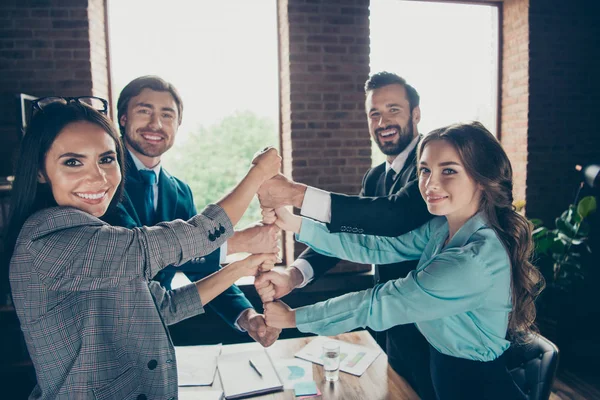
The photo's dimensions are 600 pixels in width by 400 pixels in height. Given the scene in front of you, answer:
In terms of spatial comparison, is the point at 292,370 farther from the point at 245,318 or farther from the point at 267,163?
the point at 267,163

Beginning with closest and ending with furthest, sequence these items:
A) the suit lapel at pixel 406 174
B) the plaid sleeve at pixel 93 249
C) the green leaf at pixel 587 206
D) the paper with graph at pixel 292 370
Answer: the plaid sleeve at pixel 93 249 < the paper with graph at pixel 292 370 < the suit lapel at pixel 406 174 < the green leaf at pixel 587 206

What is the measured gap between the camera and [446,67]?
4.34 meters

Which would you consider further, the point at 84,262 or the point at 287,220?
the point at 287,220

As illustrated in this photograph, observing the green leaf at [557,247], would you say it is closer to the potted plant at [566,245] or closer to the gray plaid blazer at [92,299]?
the potted plant at [566,245]

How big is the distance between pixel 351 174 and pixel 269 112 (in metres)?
0.91

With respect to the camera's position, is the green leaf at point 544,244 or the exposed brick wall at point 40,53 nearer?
the exposed brick wall at point 40,53

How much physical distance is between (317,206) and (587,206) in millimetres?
2622

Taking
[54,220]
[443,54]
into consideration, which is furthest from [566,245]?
[54,220]

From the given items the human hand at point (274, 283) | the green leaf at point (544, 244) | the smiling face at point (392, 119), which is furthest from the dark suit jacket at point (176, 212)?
the green leaf at point (544, 244)

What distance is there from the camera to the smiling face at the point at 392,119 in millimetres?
2319

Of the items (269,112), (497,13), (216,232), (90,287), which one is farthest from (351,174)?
(90,287)

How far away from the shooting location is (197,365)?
170cm

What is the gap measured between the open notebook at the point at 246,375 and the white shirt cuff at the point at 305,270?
553mm

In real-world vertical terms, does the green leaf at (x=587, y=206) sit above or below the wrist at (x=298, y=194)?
below
